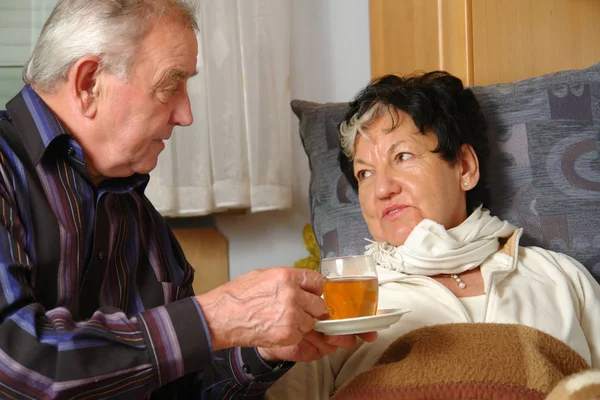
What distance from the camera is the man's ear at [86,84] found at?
130cm

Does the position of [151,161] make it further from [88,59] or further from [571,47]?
[571,47]

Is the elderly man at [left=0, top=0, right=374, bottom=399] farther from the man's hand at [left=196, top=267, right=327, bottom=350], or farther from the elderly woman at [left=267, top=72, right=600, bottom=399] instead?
the elderly woman at [left=267, top=72, right=600, bottom=399]

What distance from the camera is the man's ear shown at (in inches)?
51.1

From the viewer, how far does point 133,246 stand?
57.3 inches

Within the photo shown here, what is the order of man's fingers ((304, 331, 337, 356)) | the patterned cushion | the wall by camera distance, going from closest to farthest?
man's fingers ((304, 331, 337, 356)) < the patterned cushion < the wall

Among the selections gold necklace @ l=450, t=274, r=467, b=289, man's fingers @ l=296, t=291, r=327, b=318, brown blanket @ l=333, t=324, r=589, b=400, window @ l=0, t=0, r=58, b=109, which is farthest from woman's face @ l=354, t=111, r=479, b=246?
window @ l=0, t=0, r=58, b=109

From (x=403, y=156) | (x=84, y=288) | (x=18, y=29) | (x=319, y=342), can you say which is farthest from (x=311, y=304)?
(x=18, y=29)

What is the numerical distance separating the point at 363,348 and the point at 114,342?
0.64 metres

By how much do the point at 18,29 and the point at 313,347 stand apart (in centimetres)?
147

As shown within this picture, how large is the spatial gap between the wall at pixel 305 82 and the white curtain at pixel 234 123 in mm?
174

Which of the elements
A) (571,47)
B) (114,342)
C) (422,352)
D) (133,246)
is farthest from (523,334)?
(571,47)

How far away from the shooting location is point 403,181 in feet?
5.48

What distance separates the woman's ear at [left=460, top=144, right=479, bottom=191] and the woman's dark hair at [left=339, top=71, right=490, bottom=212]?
0.7 inches

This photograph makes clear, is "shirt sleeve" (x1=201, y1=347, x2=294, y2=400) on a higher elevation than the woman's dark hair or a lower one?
lower
